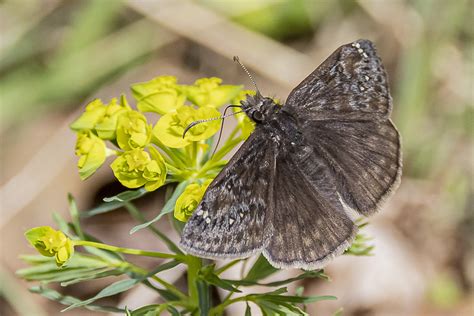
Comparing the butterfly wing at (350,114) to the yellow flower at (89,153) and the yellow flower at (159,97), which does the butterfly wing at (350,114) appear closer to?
the yellow flower at (159,97)

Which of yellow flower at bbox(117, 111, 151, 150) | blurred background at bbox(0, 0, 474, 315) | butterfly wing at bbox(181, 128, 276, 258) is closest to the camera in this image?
butterfly wing at bbox(181, 128, 276, 258)

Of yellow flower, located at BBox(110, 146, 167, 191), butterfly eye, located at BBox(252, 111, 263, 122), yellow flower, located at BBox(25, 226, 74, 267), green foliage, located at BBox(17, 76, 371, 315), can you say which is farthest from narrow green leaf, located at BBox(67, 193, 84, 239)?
butterfly eye, located at BBox(252, 111, 263, 122)

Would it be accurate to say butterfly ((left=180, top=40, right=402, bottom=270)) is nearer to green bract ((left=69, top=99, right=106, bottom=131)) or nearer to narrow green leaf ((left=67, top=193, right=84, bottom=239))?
green bract ((left=69, top=99, right=106, bottom=131))

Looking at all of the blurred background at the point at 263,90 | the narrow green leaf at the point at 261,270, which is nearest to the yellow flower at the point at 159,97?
the narrow green leaf at the point at 261,270

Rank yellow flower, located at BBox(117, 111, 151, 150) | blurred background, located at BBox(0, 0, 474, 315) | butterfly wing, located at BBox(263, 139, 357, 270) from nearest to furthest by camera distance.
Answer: butterfly wing, located at BBox(263, 139, 357, 270), yellow flower, located at BBox(117, 111, 151, 150), blurred background, located at BBox(0, 0, 474, 315)

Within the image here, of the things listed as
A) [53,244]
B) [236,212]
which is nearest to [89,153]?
[53,244]

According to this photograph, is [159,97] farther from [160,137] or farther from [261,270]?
[261,270]

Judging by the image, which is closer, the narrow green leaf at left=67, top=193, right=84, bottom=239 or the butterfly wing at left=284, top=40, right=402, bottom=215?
the butterfly wing at left=284, top=40, right=402, bottom=215
